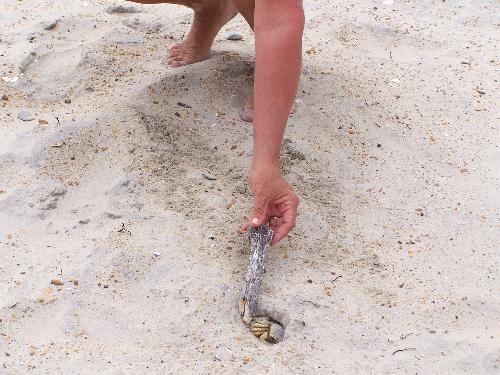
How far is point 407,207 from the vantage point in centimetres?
265

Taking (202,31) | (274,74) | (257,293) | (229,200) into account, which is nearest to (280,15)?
(274,74)

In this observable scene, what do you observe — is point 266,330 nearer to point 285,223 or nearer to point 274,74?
point 285,223

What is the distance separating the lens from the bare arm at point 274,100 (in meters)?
2.14

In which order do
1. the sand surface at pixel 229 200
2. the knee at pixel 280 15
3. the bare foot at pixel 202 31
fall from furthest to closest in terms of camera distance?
the bare foot at pixel 202 31, the knee at pixel 280 15, the sand surface at pixel 229 200

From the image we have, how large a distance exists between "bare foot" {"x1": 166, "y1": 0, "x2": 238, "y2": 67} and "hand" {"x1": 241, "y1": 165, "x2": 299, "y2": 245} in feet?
3.95

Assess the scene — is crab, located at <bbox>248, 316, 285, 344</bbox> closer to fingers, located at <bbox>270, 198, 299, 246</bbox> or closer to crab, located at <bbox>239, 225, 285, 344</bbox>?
crab, located at <bbox>239, 225, 285, 344</bbox>

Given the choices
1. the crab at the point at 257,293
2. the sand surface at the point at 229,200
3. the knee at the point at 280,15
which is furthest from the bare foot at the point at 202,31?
the crab at the point at 257,293

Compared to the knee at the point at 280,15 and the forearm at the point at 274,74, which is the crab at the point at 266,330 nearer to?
the forearm at the point at 274,74

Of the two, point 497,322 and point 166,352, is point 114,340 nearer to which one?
point 166,352

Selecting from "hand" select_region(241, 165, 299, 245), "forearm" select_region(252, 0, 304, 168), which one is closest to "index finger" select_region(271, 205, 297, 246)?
"hand" select_region(241, 165, 299, 245)

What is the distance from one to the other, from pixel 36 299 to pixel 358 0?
248 centimetres

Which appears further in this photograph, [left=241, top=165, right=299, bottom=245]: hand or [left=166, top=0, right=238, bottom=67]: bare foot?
[left=166, top=0, right=238, bottom=67]: bare foot

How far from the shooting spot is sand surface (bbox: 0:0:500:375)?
2082 mm

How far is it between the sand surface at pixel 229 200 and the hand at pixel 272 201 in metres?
0.17
